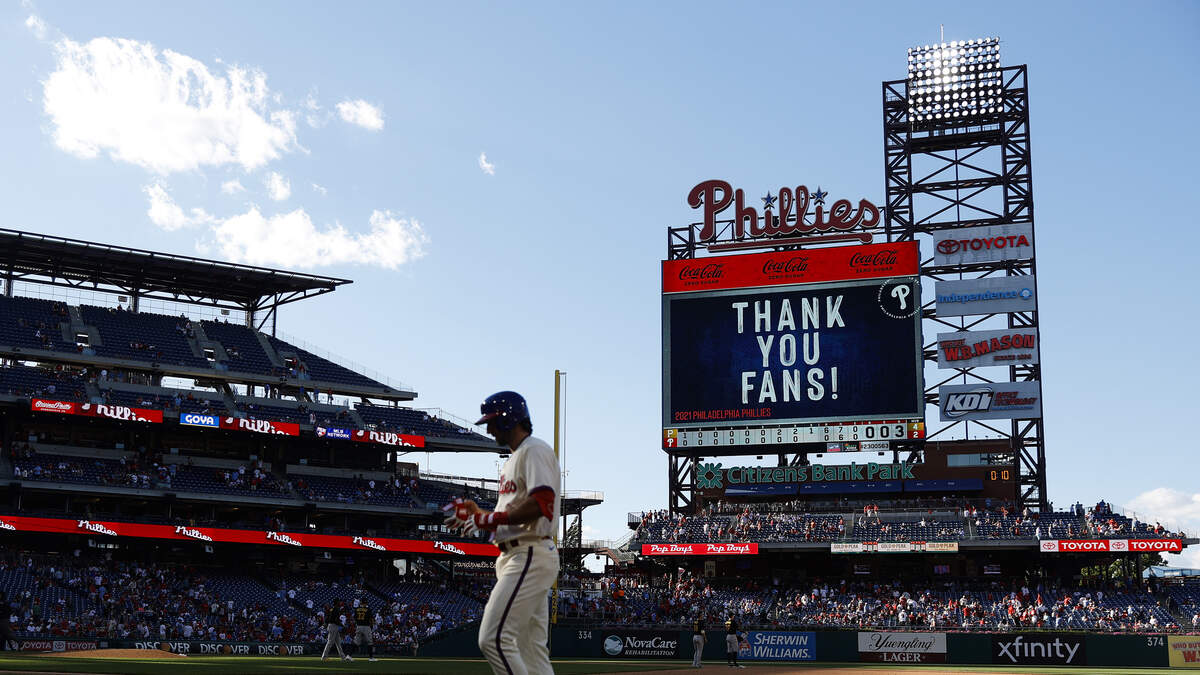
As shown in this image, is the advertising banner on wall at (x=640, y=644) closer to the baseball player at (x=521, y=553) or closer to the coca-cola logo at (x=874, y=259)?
the coca-cola logo at (x=874, y=259)

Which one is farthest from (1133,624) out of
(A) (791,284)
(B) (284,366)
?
(B) (284,366)

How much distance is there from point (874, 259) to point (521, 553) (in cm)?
5373

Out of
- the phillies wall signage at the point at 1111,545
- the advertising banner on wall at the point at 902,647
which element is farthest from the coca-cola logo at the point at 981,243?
the advertising banner on wall at the point at 902,647

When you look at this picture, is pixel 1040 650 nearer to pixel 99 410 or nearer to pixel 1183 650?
pixel 1183 650

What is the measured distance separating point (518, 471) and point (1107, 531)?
5249 cm

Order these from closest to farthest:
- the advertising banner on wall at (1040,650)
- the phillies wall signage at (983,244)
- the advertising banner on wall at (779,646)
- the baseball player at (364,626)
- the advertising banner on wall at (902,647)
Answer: the baseball player at (364,626), the advertising banner on wall at (1040,650), the advertising banner on wall at (902,647), the advertising banner on wall at (779,646), the phillies wall signage at (983,244)

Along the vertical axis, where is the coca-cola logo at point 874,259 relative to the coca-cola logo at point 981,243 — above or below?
below

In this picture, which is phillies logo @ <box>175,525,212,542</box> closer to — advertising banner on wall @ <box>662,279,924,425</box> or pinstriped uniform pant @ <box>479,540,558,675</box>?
advertising banner on wall @ <box>662,279,924,425</box>

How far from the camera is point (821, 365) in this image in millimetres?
60406

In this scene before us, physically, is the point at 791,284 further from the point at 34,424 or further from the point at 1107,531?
the point at 34,424

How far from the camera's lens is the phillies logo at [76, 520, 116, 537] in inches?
2126

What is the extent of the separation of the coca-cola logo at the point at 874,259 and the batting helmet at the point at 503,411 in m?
53.1

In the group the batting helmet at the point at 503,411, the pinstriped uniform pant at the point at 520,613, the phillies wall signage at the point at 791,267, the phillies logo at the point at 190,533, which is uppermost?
the phillies wall signage at the point at 791,267

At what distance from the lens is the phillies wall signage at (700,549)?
59.8 m
